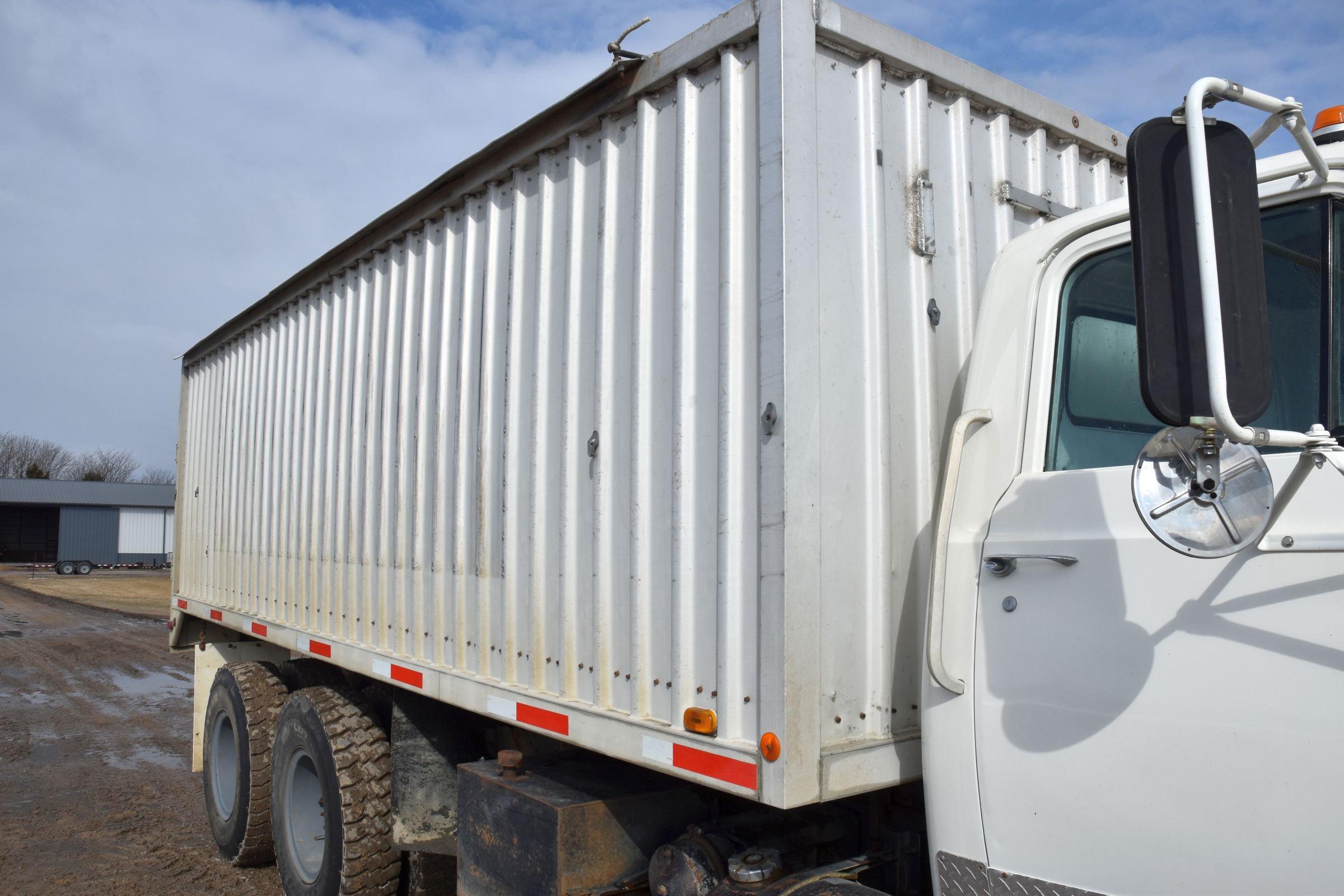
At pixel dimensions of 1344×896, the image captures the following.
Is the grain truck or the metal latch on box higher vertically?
the metal latch on box

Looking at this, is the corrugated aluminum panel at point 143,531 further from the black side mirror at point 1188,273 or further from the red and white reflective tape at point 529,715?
the black side mirror at point 1188,273

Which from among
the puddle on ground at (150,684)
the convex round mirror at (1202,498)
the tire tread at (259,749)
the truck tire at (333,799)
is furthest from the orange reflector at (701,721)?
the puddle on ground at (150,684)

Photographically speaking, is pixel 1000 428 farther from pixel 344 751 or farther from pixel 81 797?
pixel 81 797

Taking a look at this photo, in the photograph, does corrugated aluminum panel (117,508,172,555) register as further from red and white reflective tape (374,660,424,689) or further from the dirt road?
red and white reflective tape (374,660,424,689)

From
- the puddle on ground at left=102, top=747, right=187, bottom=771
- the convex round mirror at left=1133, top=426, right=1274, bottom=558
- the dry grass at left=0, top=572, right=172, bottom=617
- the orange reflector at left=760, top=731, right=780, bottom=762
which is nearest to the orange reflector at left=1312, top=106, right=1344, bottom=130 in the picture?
the convex round mirror at left=1133, top=426, right=1274, bottom=558

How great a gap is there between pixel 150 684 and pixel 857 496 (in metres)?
13.3

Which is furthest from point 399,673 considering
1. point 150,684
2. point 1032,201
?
point 150,684

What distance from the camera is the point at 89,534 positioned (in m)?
48.9

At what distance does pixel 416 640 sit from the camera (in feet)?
14.9

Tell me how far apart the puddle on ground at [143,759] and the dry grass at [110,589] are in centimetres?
1615

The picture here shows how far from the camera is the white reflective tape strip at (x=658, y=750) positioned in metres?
2.90

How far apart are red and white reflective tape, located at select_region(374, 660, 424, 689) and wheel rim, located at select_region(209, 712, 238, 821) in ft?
7.40

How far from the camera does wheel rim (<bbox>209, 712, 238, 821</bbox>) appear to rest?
649 centimetres

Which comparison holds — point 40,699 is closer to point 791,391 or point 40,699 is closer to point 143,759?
Result: point 143,759
